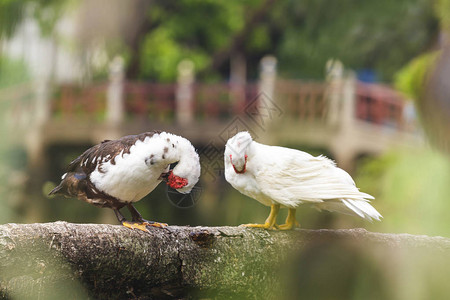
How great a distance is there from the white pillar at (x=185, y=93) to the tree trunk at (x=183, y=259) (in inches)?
174

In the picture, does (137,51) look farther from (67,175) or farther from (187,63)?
(67,175)

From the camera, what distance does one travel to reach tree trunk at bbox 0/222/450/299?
3.20 feet

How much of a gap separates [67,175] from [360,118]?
4.85 metres

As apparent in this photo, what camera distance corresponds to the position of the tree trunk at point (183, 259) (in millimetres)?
976

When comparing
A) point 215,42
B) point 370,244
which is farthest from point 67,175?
point 215,42

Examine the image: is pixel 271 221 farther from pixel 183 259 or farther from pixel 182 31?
pixel 182 31

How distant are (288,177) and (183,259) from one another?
21 centimetres

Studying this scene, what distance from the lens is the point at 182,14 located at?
6.00 metres

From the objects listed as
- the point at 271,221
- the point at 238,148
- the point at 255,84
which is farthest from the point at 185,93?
the point at 238,148

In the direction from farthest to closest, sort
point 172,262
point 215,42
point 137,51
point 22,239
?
point 215,42 → point 137,51 → point 172,262 → point 22,239

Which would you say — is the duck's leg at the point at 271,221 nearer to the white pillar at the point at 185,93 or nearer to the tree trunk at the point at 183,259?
the tree trunk at the point at 183,259

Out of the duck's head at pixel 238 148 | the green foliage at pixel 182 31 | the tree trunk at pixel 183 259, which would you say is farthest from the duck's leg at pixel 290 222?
the green foliage at pixel 182 31

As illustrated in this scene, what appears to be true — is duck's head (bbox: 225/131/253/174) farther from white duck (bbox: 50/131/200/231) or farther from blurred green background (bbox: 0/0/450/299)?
blurred green background (bbox: 0/0/450/299)

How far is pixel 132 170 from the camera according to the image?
110cm
